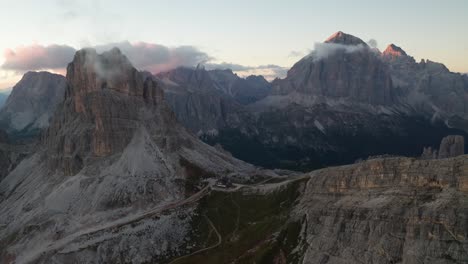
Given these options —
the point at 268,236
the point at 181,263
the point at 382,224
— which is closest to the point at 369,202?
the point at 382,224

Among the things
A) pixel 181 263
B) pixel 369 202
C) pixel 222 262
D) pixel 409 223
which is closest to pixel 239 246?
pixel 222 262

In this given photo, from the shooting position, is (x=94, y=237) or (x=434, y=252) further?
(x=94, y=237)

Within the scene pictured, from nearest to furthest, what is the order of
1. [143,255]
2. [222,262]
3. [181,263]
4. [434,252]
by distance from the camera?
[434,252] < [222,262] < [181,263] < [143,255]

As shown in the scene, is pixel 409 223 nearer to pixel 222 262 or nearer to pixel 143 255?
pixel 222 262

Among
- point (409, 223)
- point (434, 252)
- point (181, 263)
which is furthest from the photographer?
point (181, 263)

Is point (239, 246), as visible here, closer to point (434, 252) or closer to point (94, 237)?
point (94, 237)

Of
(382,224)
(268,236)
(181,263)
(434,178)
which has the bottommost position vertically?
(181,263)

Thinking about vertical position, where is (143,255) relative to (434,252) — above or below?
below
